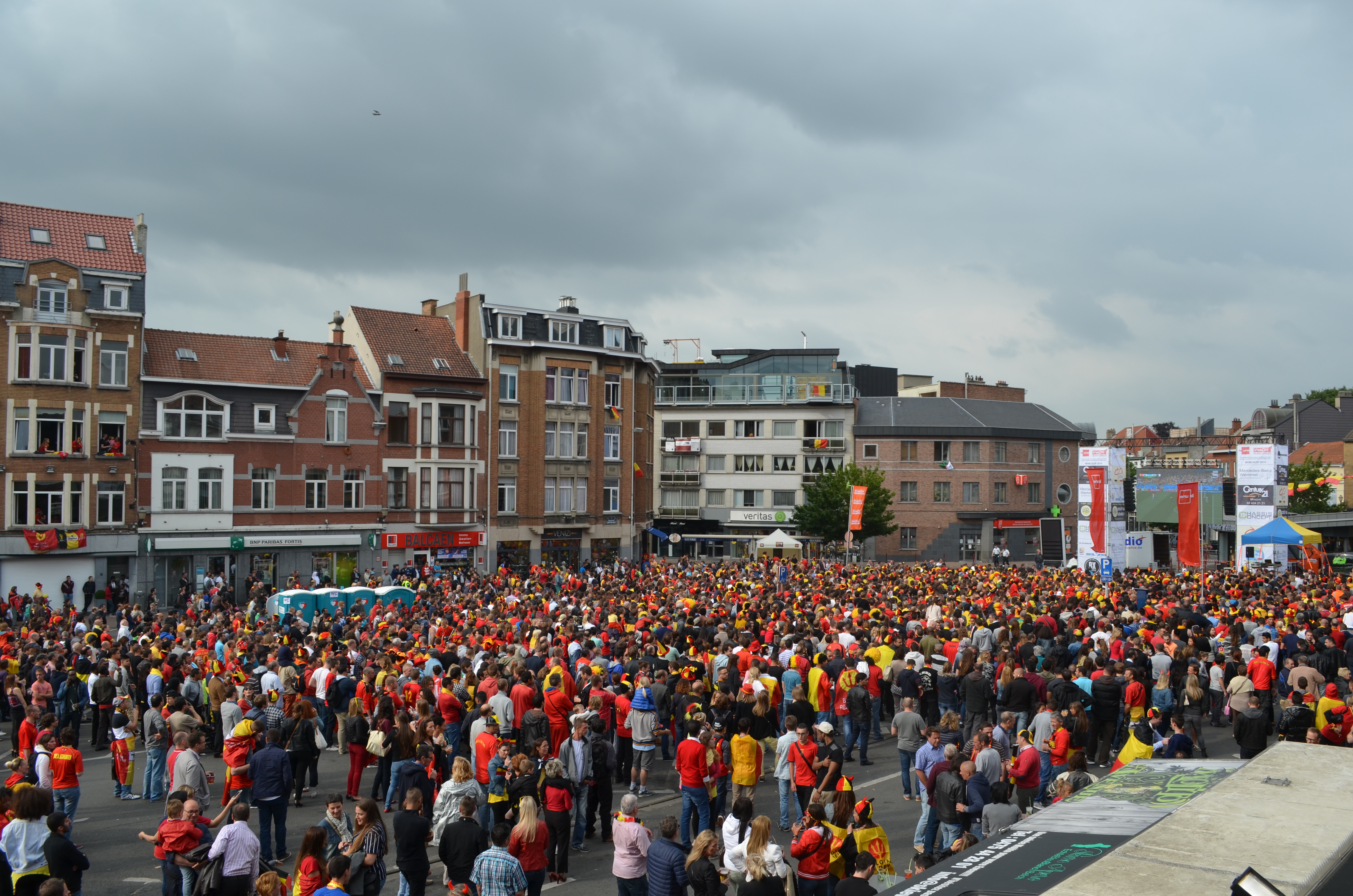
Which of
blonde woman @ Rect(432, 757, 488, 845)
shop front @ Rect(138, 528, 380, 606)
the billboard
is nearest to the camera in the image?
blonde woman @ Rect(432, 757, 488, 845)

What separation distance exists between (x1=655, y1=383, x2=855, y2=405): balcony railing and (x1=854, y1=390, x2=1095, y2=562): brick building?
8.54 feet

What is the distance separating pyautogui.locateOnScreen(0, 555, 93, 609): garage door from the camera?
3247cm

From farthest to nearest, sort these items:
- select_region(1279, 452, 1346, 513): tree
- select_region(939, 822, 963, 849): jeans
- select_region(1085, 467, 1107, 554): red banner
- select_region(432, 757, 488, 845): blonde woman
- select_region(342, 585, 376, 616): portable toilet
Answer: select_region(1279, 452, 1346, 513): tree
select_region(1085, 467, 1107, 554): red banner
select_region(342, 585, 376, 616): portable toilet
select_region(939, 822, 963, 849): jeans
select_region(432, 757, 488, 845): blonde woman

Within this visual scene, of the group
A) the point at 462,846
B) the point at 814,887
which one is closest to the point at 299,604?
the point at 462,846

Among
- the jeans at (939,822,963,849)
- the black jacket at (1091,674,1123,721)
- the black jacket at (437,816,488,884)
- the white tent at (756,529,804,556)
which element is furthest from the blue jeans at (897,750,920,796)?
the white tent at (756,529,804,556)

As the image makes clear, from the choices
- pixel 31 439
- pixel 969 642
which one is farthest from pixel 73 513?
pixel 969 642

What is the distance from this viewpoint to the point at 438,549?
139 ft

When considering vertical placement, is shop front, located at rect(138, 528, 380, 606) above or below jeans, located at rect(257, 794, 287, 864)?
above

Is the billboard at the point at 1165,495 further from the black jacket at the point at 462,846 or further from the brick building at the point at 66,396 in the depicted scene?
the black jacket at the point at 462,846

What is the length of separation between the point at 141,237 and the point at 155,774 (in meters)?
30.3

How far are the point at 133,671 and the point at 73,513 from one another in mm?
21336

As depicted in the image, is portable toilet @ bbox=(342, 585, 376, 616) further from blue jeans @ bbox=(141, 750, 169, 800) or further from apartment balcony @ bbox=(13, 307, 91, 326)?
apartment balcony @ bbox=(13, 307, 91, 326)

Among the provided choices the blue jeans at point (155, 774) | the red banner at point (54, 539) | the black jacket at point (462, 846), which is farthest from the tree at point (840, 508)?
the black jacket at point (462, 846)

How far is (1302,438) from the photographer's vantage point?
290ft
